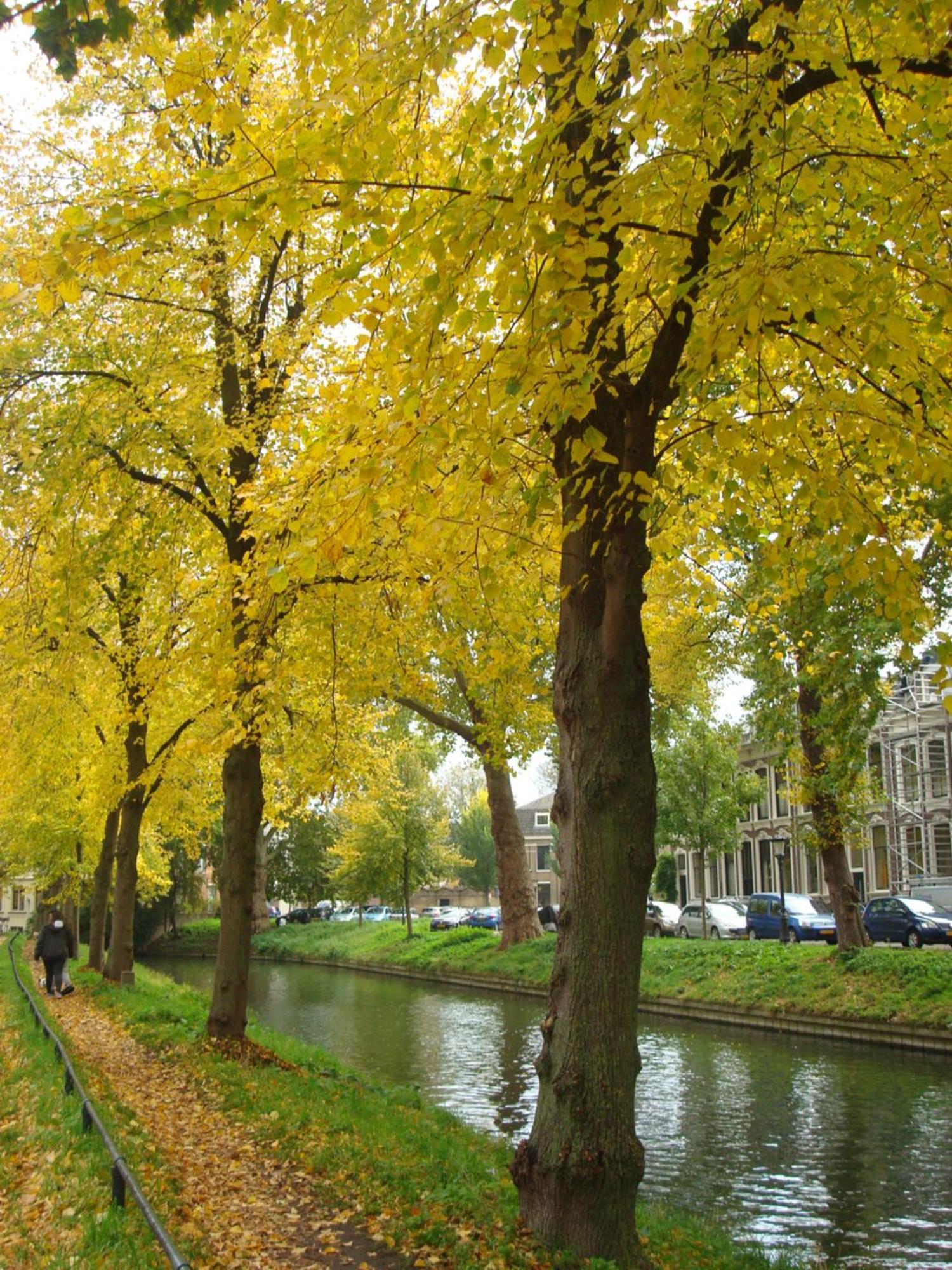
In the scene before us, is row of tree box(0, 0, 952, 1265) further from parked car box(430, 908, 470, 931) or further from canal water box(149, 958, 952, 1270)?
parked car box(430, 908, 470, 931)

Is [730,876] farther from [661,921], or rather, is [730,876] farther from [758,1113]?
[758,1113]

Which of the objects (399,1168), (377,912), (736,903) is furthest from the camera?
(377,912)

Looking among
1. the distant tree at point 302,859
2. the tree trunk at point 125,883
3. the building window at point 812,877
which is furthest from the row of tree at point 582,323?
the distant tree at point 302,859

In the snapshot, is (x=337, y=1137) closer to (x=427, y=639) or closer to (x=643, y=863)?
(x=643, y=863)

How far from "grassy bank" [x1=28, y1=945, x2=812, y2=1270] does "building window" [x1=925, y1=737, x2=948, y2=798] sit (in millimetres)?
35988

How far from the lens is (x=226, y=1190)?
7.45m

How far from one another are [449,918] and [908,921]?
3874cm

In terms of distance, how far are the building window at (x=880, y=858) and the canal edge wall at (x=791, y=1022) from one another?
77.0ft

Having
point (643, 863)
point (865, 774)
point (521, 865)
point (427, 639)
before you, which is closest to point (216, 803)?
point (521, 865)

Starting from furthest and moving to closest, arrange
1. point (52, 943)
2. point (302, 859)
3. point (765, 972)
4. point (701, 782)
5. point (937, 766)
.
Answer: point (302, 859)
point (937, 766)
point (701, 782)
point (765, 972)
point (52, 943)

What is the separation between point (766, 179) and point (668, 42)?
2.83 feet

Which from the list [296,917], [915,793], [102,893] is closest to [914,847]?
[915,793]

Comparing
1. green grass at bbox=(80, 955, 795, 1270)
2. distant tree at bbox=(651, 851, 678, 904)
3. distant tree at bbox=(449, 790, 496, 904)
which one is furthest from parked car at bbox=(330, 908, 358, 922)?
green grass at bbox=(80, 955, 795, 1270)

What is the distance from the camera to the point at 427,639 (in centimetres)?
1215
